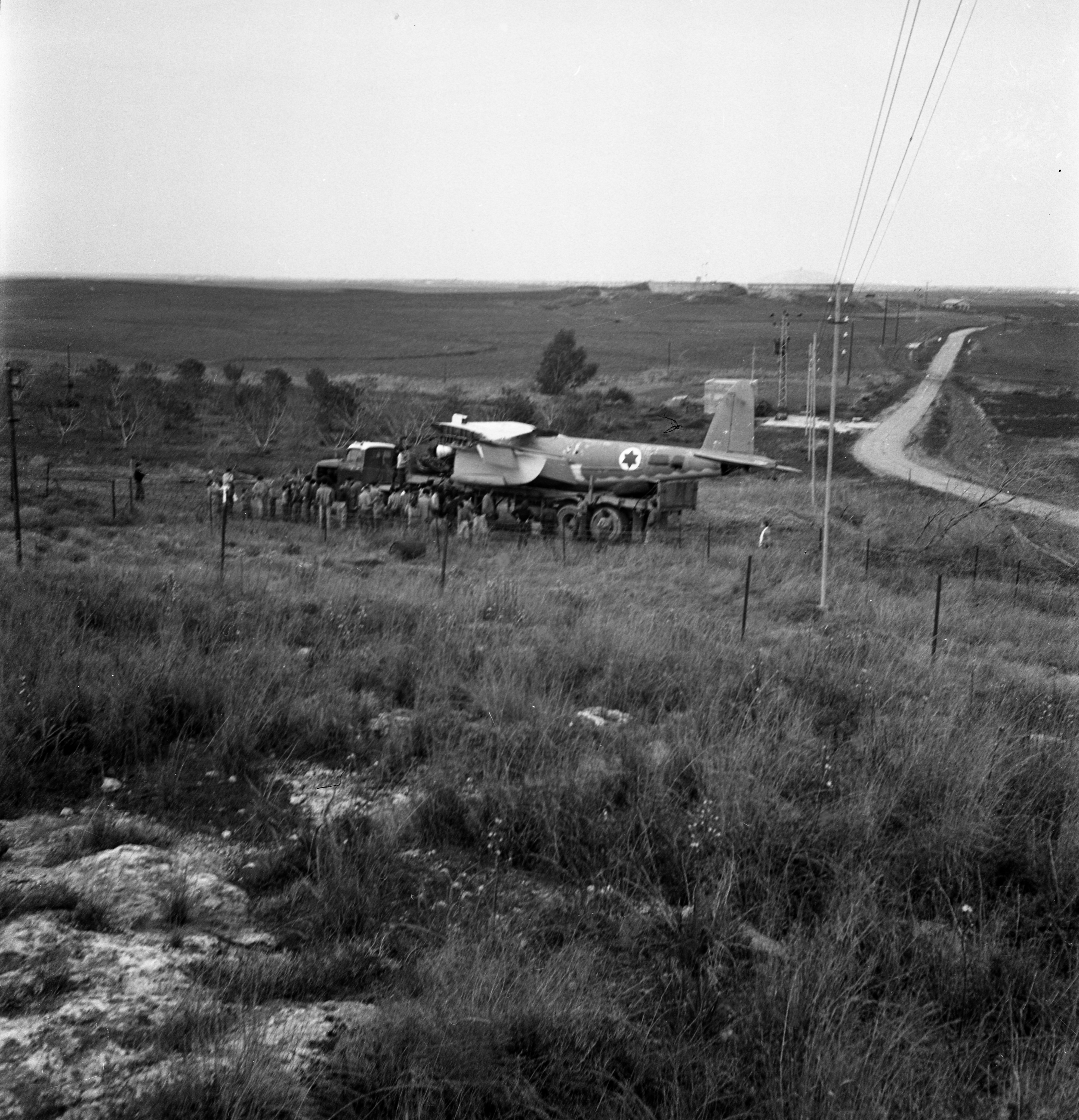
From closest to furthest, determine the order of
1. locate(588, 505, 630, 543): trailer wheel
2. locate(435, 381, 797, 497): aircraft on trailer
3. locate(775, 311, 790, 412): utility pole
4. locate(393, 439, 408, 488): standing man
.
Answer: locate(588, 505, 630, 543): trailer wheel
locate(435, 381, 797, 497): aircraft on trailer
locate(393, 439, 408, 488): standing man
locate(775, 311, 790, 412): utility pole

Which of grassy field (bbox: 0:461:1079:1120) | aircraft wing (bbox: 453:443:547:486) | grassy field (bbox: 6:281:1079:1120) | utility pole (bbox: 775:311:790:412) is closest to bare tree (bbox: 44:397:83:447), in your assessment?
aircraft wing (bbox: 453:443:547:486)

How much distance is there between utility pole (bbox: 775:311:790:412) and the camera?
54.3 meters

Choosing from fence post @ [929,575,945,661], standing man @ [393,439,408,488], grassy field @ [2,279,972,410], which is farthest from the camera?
grassy field @ [2,279,972,410]

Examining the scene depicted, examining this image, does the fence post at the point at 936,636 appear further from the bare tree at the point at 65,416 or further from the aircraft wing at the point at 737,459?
the bare tree at the point at 65,416

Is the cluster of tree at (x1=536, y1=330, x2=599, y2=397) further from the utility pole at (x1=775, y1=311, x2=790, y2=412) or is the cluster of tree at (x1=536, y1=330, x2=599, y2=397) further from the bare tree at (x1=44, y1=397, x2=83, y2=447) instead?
the bare tree at (x1=44, y1=397, x2=83, y2=447)

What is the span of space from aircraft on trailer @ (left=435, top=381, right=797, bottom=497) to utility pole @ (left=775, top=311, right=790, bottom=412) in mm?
22271

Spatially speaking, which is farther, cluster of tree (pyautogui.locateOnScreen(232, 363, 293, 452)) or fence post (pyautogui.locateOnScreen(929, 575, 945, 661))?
cluster of tree (pyautogui.locateOnScreen(232, 363, 293, 452))

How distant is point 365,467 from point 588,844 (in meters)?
27.0

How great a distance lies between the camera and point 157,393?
51000mm

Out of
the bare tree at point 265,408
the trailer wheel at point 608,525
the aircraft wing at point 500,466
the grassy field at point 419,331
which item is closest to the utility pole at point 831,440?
the trailer wheel at point 608,525

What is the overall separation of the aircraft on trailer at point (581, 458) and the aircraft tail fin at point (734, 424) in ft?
0.08

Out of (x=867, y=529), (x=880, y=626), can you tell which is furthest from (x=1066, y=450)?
(x=880, y=626)

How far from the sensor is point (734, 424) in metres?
31.2

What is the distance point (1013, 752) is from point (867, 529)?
2460cm
